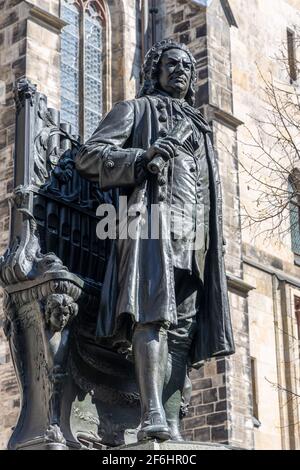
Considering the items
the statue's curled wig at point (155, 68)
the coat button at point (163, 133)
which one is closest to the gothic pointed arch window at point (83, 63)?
the statue's curled wig at point (155, 68)

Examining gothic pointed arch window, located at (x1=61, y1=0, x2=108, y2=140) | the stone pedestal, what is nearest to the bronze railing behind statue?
the stone pedestal

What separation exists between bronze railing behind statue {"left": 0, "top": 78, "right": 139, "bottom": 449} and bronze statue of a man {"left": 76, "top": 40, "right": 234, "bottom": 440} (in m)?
0.23

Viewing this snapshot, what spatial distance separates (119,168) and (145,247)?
38cm

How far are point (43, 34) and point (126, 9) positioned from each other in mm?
4051

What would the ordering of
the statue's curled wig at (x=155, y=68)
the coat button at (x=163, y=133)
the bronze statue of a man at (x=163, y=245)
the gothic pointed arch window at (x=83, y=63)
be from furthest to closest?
the gothic pointed arch window at (x=83, y=63)
the statue's curled wig at (x=155, y=68)
the coat button at (x=163, y=133)
the bronze statue of a man at (x=163, y=245)

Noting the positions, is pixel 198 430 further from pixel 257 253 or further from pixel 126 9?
pixel 126 9

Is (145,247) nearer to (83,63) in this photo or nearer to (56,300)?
(56,300)

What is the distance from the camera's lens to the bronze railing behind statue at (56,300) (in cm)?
520

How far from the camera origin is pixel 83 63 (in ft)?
63.4

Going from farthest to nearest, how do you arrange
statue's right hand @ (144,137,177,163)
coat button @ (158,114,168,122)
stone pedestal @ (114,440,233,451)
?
coat button @ (158,114,168,122) < statue's right hand @ (144,137,177,163) < stone pedestal @ (114,440,233,451)

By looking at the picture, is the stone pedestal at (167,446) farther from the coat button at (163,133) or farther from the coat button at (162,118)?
the coat button at (162,118)

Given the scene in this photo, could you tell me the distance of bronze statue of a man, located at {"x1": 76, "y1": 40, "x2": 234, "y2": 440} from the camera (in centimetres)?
510

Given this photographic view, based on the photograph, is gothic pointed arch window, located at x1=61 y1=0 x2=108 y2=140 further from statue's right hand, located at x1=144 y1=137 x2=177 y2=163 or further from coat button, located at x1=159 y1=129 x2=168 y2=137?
statue's right hand, located at x1=144 y1=137 x2=177 y2=163

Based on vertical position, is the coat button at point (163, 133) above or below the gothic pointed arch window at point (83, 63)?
below
